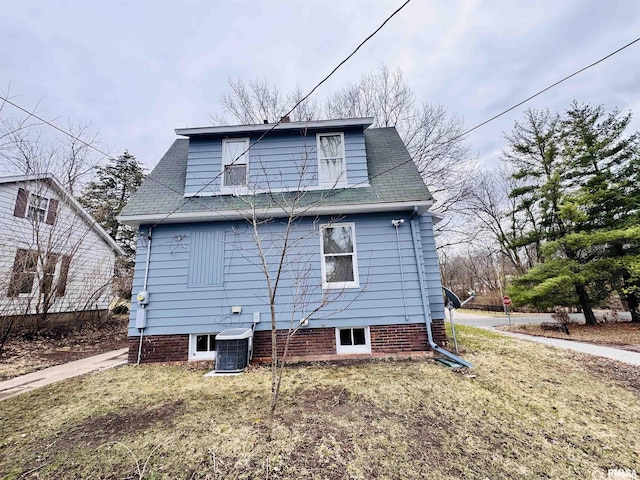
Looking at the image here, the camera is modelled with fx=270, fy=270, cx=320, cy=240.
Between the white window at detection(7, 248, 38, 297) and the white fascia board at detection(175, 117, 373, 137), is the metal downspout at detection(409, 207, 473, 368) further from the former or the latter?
the white window at detection(7, 248, 38, 297)

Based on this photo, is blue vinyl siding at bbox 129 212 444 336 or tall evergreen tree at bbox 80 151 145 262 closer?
blue vinyl siding at bbox 129 212 444 336

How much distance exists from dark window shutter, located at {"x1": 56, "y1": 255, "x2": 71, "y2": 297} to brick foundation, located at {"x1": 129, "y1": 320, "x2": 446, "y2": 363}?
7345 mm

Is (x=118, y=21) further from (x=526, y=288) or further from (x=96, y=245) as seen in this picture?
(x=526, y=288)

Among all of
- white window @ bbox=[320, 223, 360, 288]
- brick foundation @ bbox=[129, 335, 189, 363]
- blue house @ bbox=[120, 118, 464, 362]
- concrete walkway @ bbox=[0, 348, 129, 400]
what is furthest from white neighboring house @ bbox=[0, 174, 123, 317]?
white window @ bbox=[320, 223, 360, 288]

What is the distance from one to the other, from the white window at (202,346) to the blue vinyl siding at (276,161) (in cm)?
340

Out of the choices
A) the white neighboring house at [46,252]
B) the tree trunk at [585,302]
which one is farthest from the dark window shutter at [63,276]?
the tree trunk at [585,302]

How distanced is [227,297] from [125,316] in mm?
12129

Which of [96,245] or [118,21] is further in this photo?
[96,245]

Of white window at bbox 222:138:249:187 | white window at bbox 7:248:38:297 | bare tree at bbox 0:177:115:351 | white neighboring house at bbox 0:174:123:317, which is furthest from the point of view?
white neighboring house at bbox 0:174:123:317

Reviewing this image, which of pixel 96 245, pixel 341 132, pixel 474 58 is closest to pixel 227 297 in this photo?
pixel 341 132

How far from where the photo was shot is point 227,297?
5.82m

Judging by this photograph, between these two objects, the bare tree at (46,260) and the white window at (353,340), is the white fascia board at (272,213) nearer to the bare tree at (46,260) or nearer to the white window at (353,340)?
the white window at (353,340)

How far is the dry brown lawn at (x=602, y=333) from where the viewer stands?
25.9 feet

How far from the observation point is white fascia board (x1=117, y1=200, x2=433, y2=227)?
580 cm
